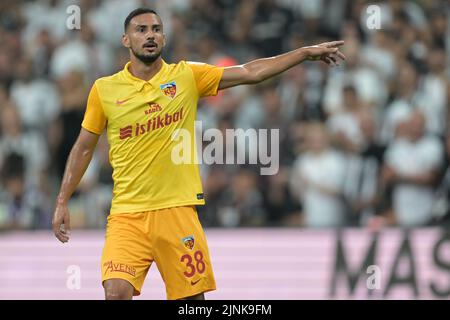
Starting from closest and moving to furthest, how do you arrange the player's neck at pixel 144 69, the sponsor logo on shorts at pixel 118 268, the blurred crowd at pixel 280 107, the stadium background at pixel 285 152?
1. the sponsor logo on shorts at pixel 118 268
2. the player's neck at pixel 144 69
3. the stadium background at pixel 285 152
4. the blurred crowd at pixel 280 107

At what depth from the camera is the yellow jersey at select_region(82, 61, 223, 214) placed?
8.27m

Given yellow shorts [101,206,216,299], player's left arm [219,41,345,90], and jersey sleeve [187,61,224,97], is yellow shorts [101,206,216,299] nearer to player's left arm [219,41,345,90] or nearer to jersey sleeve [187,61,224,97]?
jersey sleeve [187,61,224,97]

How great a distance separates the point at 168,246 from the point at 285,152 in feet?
14.7

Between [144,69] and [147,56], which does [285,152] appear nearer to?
[144,69]

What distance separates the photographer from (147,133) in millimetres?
8250

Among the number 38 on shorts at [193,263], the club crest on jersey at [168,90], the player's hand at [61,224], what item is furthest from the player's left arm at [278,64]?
the player's hand at [61,224]

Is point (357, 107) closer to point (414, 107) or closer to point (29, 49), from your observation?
point (414, 107)

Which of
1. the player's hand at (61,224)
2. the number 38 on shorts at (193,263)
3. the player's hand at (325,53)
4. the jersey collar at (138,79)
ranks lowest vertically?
the number 38 on shorts at (193,263)

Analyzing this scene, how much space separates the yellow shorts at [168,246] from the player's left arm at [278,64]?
1020 mm

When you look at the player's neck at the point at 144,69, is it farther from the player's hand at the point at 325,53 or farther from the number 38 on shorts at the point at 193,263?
the number 38 on shorts at the point at 193,263

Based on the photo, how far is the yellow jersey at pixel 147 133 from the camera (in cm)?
827

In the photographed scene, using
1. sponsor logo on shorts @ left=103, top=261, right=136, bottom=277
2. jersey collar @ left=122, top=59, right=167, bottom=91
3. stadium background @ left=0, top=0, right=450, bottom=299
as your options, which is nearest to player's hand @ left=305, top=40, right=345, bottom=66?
jersey collar @ left=122, top=59, right=167, bottom=91
